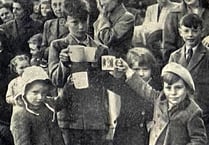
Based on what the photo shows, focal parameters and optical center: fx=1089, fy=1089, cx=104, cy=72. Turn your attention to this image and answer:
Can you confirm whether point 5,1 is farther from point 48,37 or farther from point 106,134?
point 106,134

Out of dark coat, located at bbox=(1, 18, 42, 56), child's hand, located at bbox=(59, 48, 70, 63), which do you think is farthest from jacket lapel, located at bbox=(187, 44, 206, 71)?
dark coat, located at bbox=(1, 18, 42, 56)

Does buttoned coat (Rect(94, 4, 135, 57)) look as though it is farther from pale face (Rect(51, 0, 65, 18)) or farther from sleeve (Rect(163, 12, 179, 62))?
pale face (Rect(51, 0, 65, 18))

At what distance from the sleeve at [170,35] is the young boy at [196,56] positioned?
0.84ft

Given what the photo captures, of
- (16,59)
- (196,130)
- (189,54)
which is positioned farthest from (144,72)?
(16,59)

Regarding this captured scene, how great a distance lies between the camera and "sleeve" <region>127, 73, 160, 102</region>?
24.3 ft

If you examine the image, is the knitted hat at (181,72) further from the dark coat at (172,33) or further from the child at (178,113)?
the dark coat at (172,33)

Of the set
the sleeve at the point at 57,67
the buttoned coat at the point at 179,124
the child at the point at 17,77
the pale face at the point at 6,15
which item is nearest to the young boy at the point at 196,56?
the buttoned coat at the point at 179,124

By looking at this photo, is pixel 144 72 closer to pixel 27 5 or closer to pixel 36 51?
pixel 36 51

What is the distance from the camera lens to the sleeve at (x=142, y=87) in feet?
24.3

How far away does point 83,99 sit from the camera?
7.71 meters

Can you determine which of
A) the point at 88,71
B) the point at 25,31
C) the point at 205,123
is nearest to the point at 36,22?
the point at 25,31

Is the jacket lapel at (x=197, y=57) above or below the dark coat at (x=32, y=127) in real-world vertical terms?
above

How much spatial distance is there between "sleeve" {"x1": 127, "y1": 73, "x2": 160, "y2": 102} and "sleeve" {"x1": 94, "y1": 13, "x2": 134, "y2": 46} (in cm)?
61

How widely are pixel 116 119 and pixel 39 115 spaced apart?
0.62 meters
